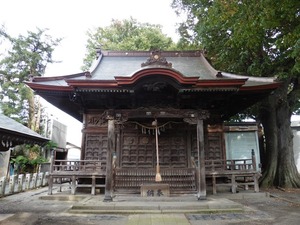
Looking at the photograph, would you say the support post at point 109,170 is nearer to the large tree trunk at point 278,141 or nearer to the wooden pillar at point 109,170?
the wooden pillar at point 109,170

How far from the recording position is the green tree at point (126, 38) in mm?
23500

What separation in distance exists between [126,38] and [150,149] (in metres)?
17.5

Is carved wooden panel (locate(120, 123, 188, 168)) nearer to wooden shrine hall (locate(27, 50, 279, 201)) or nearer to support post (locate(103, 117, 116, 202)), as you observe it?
wooden shrine hall (locate(27, 50, 279, 201))

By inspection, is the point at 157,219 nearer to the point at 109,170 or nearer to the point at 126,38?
the point at 109,170

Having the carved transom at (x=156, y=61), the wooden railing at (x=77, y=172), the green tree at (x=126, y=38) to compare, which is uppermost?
the green tree at (x=126, y=38)

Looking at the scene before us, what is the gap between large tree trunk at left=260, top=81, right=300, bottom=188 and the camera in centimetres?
1177

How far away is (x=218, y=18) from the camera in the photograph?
328 inches

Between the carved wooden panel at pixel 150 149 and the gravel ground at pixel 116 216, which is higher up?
the carved wooden panel at pixel 150 149

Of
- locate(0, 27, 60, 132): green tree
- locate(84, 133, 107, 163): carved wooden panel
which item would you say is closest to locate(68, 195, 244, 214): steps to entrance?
locate(84, 133, 107, 163): carved wooden panel

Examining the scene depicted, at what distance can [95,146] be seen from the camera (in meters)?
10.2

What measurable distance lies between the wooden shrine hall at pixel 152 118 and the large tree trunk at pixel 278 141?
3.19 m

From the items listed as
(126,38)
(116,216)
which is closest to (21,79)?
(126,38)

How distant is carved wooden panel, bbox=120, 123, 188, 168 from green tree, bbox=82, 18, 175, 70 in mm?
14498

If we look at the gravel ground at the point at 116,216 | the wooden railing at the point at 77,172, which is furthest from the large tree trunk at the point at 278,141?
the wooden railing at the point at 77,172
